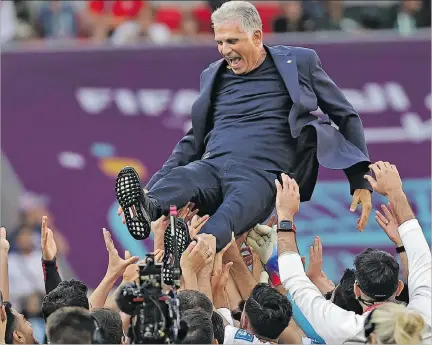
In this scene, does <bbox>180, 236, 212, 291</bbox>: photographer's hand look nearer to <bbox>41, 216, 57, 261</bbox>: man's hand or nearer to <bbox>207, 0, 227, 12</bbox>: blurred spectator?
A: <bbox>41, 216, 57, 261</bbox>: man's hand

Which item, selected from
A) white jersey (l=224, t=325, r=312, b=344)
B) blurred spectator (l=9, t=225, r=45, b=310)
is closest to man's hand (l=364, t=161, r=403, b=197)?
white jersey (l=224, t=325, r=312, b=344)

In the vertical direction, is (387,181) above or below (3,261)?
above

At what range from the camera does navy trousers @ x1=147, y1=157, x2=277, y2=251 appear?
709 cm

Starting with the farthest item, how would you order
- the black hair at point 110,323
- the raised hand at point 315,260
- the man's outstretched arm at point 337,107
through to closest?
the man's outstretched arm at point 337,107, the raised hand at point 315,260, the black hair at point 110,323

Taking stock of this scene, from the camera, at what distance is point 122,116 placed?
12648 millimetres

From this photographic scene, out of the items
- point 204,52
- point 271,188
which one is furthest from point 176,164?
point 204,52

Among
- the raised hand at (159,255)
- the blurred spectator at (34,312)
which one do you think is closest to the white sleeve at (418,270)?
the raised hand at (159,255)

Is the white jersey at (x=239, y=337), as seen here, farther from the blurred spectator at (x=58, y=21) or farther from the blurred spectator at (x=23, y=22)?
the blurred spectator at (x=58, y=21)

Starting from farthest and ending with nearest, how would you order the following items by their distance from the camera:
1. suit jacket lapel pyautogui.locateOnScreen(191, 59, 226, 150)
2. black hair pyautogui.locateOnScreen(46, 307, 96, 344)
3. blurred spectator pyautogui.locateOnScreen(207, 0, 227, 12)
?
blurred spectator pyautogui.locateOnScreen(207, 0, 227, 12), suit jacket lapel pyautogui.locateOnScreen(191, 59, 226, 150), black hair pyautogui.locateOnScreen(46, 307, 96, 344)

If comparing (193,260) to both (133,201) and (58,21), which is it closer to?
(133,201)

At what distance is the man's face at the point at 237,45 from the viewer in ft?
24.2

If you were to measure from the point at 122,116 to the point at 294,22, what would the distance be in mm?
2177

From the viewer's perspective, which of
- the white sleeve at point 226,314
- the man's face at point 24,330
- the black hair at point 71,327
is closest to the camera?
the black hair at point 71,327

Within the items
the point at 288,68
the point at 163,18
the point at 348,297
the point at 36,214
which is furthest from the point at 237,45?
the point at 163,18
